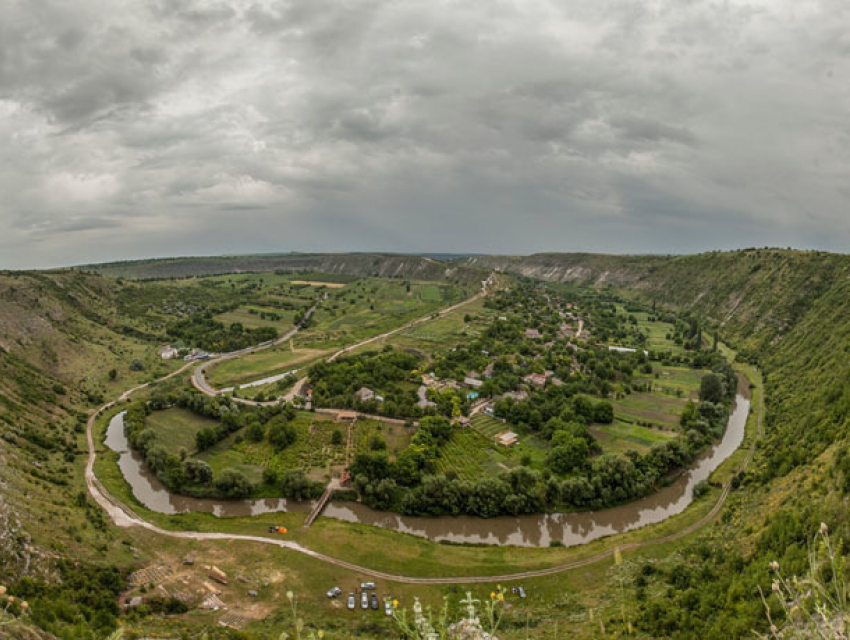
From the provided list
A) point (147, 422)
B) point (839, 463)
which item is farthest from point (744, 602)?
point (147, 422)

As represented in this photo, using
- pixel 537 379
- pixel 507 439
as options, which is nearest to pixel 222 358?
pixel 537 379

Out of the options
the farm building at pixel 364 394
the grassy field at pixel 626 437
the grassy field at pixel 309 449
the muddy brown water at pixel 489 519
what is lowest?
the muddy brown water at pixel 489 519

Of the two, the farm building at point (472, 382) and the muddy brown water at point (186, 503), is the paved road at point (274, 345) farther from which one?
the farm building at point (472, 382)

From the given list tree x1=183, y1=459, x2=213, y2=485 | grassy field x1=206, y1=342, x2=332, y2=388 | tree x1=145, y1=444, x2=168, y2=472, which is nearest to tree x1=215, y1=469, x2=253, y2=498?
tree x1=183, y1=459, x2=213, y2=485

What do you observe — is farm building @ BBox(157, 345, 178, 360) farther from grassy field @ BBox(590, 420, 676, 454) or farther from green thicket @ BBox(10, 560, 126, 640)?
grassy field @ BBox(590, 420, 676, 454)

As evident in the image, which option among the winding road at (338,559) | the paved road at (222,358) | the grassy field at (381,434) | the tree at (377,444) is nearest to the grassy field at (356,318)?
the paved road at (222,358)

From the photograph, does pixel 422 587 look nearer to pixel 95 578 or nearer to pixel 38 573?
pixel 95 578
